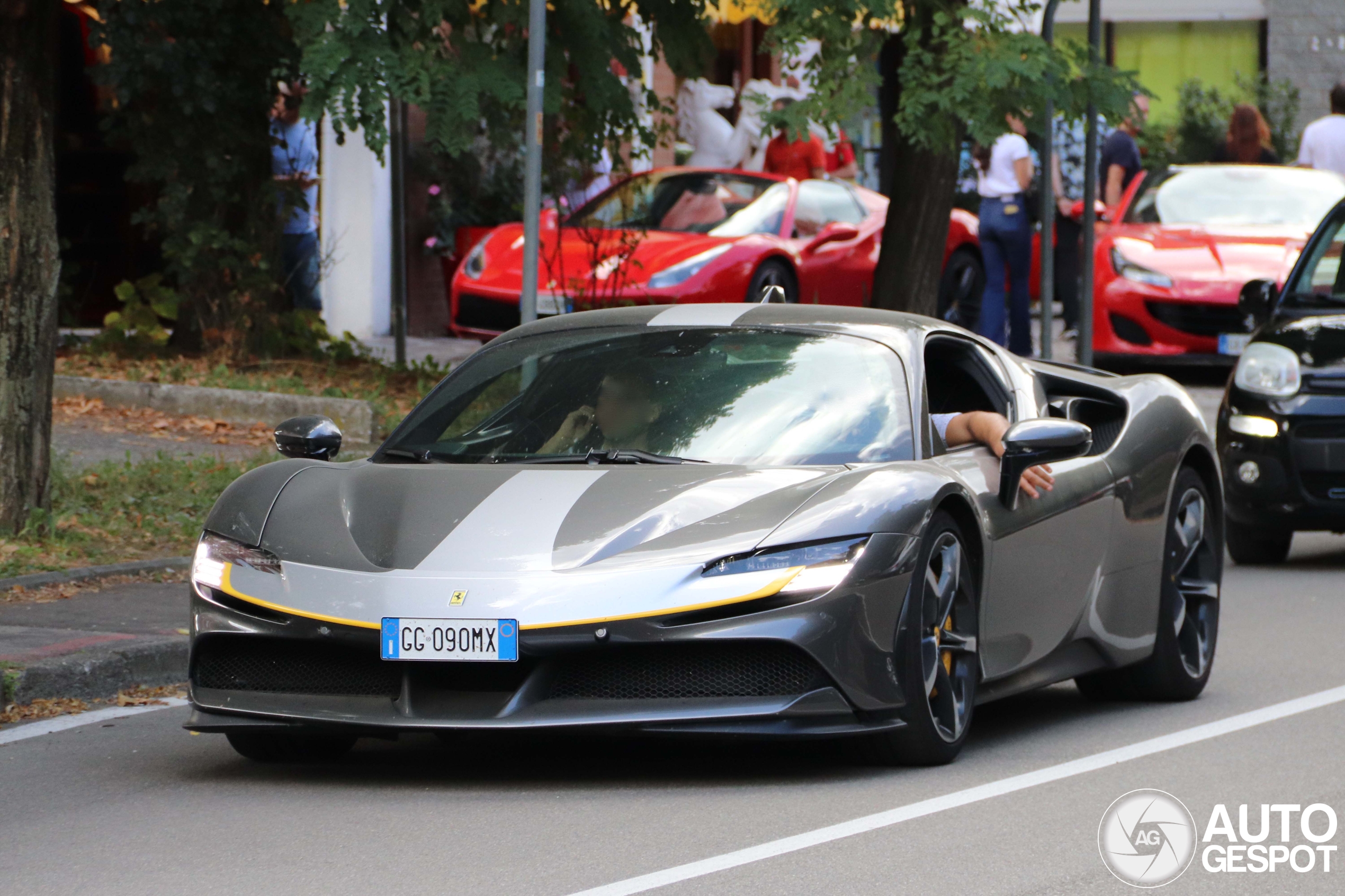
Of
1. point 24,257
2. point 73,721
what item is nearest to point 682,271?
point 24,257

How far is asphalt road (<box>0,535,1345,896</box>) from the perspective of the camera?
4.70m

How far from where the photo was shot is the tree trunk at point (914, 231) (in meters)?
14.7

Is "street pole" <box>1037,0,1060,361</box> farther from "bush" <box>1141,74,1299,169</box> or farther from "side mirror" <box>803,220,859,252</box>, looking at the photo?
"bush" <box>1141,74,1299,169</box>

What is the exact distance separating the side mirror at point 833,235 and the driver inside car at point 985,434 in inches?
410

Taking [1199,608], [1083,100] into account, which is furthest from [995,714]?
[1083,100]

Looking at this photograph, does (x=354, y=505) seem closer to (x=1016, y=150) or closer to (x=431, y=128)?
(x=431, y=128)

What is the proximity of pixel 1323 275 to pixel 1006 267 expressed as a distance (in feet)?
19.5

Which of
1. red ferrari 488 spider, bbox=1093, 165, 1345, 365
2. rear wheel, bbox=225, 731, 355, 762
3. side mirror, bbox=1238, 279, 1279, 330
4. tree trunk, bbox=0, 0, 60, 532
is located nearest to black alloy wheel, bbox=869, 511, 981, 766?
rear wheel, bbox=225, 731, 355, 762

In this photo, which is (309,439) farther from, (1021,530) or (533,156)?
(533,156)

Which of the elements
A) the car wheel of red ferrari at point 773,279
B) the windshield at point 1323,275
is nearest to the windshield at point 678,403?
the windshield at point 1323,275

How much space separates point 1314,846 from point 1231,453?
225 inches

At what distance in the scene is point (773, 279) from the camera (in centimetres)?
1664

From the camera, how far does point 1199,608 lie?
24.7 ft

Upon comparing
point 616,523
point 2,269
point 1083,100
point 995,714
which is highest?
point 1083,100
